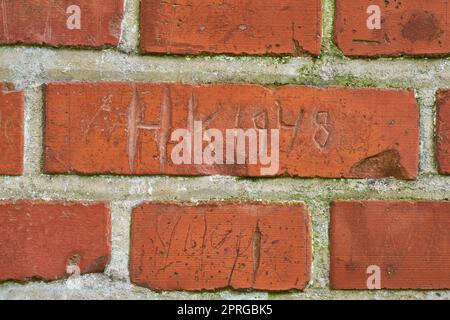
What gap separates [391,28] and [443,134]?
0.13 m

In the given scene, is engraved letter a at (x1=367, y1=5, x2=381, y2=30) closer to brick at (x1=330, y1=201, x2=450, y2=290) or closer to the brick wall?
the brick wall

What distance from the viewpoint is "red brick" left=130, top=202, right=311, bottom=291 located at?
2.08 feet

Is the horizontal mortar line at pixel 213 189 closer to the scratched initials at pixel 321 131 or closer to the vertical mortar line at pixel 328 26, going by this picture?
the scratched initials at pixel 321 131

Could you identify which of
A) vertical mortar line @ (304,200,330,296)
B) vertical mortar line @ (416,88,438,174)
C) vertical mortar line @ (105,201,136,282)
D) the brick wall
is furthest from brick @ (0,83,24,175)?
vertical mortar line @ (416,88,438,174)

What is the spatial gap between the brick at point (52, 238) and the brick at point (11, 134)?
0.13 feet

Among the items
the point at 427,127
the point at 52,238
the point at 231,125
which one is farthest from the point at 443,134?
the point at 52,238

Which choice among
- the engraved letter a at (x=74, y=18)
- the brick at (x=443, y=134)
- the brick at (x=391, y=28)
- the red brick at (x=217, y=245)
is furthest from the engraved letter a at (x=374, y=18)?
the engraved letter a at (x=74, y=18)

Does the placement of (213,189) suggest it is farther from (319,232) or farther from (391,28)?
(391,28)

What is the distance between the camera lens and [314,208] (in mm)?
641

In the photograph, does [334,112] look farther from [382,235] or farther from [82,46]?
[82,46]

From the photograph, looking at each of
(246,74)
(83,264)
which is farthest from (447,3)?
(83,264)

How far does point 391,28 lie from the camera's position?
64 cm

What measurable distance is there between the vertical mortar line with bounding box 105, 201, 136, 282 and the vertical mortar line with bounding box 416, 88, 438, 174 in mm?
315
